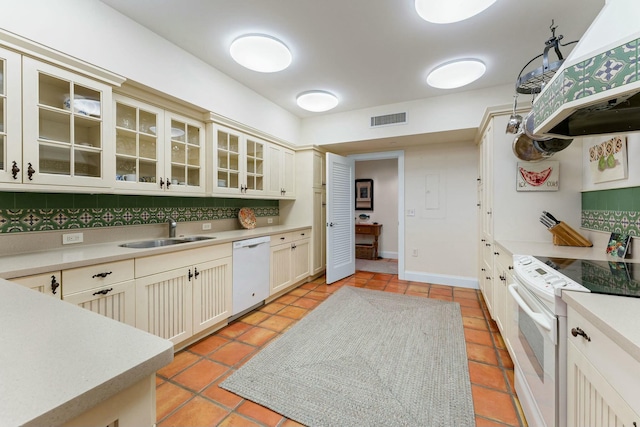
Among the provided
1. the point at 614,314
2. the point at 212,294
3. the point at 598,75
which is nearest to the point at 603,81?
the point at 598,75

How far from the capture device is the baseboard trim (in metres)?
3.67

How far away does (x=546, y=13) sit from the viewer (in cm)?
184

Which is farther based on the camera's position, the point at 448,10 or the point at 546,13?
the point at 546,13

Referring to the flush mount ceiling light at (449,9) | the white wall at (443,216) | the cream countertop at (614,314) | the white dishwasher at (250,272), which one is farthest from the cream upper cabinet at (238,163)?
the cream countertop at (614,314)

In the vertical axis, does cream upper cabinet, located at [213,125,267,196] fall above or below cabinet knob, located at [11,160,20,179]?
above

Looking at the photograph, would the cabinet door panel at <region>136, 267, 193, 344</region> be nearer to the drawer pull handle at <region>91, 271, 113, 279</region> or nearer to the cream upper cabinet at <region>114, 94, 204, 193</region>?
the drawer pull handle at <region>91, 271, 113, 279</region>

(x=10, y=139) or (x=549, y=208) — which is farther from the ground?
(x=10, y=139)

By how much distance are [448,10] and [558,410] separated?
2.22 metres

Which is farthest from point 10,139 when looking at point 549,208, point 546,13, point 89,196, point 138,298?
point 549,208

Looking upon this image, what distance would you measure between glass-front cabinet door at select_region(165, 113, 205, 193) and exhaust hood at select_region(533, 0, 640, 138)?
262cm

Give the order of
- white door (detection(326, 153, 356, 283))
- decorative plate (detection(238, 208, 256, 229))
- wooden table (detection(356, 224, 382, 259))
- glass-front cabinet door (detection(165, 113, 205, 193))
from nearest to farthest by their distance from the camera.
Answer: glass-front cabinet door (detection(165, 113, 205, 193)), decorative plate (detection(238, 208, 256, 229)), white door (detection(326, 153, 356, 283)), wooden table (detection(356, 224, 382, 259))

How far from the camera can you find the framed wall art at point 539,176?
85.0 inches

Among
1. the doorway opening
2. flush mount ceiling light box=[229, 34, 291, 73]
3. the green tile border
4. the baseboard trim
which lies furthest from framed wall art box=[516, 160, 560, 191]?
the doorway opening

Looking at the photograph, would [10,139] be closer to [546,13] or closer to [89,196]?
[89,196]
